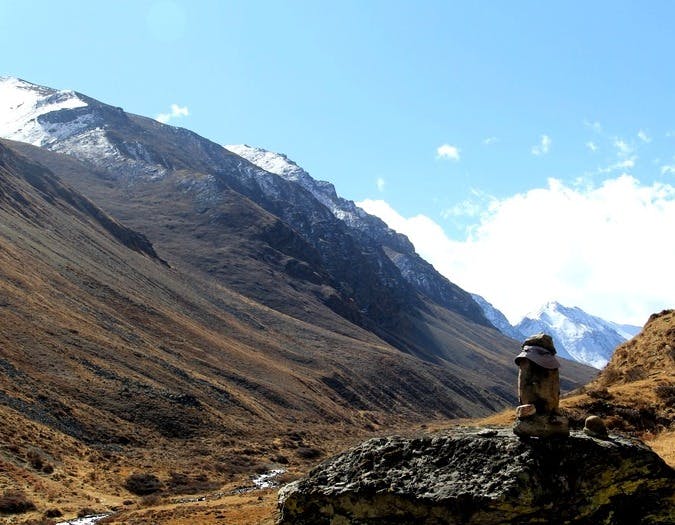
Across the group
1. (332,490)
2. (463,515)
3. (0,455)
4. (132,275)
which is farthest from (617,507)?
(132,275)

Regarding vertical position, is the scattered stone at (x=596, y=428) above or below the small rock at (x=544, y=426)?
above

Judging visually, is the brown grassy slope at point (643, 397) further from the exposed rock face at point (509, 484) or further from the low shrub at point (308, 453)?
the low shrub at point (308, 453)

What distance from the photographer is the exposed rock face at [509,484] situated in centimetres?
1159

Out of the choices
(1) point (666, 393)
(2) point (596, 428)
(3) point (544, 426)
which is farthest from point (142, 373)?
(2) point (596, 428)

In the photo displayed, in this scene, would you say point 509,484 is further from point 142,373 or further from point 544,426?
point 142,373

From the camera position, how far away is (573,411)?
88.9 ft

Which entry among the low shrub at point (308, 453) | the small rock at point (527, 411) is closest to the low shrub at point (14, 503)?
the small rock at point (527, 411)

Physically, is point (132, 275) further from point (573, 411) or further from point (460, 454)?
point (460, 454)

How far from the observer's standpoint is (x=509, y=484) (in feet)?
38.1

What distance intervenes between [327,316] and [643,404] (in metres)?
150

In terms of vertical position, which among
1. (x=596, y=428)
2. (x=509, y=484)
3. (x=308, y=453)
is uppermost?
(x=596, y=428)

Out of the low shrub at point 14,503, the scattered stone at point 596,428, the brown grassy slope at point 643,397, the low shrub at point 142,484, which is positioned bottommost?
the low shrub at point 142,484

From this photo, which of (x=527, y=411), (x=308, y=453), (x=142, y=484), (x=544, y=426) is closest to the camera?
(x=544, y=426)

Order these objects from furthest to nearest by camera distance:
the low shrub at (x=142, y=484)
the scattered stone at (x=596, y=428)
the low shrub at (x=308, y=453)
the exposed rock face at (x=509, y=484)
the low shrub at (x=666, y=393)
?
the low shrub at (x=308, y=453)
the low shrub at (x=142, y=484)
the low shrub at (x=666, y=393)
the scattered stone at (x=596, y=428)
the exposed rock face at (x=509, y=484)
